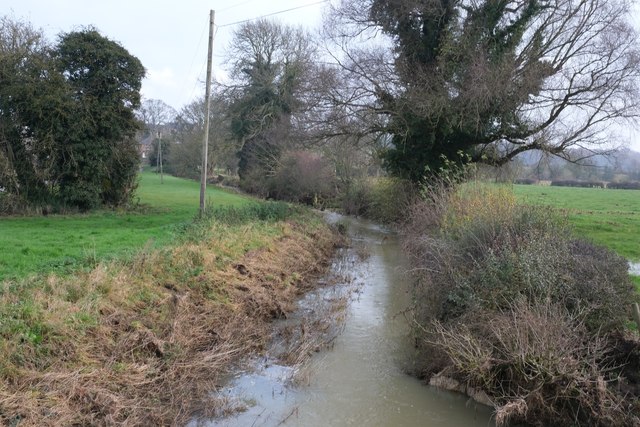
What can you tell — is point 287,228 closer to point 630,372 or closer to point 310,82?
point 310,82

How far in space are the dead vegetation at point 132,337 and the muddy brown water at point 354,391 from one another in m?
0.56

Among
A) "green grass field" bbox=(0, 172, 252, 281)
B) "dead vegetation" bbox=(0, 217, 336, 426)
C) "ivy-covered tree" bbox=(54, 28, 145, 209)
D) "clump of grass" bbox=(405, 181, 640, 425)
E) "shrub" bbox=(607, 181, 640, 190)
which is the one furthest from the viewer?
"shrub" bbox=(607, 181, 640, 190)

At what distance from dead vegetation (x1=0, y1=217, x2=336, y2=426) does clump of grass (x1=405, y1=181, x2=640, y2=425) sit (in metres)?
3.28

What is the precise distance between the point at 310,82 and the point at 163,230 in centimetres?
1014

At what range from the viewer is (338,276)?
13867 millimetres

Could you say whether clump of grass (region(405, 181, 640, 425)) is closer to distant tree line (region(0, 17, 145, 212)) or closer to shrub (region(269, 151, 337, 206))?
distant tree line (region(0, 17, 145, 212))

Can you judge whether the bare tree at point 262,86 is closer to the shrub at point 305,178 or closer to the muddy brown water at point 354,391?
the shrub at point 305,178

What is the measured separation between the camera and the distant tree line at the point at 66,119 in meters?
17.2

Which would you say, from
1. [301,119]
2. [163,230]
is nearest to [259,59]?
[301,119]

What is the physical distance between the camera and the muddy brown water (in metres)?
6.28

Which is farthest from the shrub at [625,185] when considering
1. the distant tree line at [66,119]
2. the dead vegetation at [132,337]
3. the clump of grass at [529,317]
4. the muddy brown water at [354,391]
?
the dead vegetation at [132,337]

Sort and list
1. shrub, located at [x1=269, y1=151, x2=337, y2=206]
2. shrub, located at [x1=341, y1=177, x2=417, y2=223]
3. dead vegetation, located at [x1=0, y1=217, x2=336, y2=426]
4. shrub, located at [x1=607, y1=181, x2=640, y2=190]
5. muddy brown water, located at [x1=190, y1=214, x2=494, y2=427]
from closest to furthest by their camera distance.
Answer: dead vegetation, located at [x1=0, y1=217, x2=336, y2=426], muddy brown water, located at [x1=190, y1=214, x2=494, y2=427], shrub, located at [x1=341, y1=177, x2=417, y2=223], shrub, located at [x1=269, y1=151, x2=337, y2=206], shrub, located at [x1=607, y1=181, x2=640, y2=190]

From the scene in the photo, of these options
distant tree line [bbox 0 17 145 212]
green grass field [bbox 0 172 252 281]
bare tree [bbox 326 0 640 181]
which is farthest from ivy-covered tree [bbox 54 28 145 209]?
bare tree [bbox 326 0 640 181]

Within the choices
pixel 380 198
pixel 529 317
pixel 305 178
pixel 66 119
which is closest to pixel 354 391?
pixel 529 317
